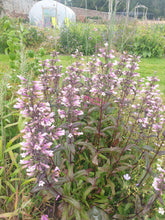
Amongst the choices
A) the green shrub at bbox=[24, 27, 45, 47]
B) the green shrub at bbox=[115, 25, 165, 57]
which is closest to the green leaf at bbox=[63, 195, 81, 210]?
the green shrub at bbox=[115, 25, 165, 57]

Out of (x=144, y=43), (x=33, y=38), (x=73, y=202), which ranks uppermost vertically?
(x=33, y=38)

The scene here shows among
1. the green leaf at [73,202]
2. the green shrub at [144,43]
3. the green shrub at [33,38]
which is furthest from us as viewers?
the green shrub at [33,38]

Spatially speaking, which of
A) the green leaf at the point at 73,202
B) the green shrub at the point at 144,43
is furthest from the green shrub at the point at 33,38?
the green leaf at the point at 73,202

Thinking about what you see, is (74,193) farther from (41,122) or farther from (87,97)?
(87,97)

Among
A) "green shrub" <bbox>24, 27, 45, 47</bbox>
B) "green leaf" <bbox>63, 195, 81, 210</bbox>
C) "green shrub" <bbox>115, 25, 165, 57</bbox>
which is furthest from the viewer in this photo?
"green shrub" <bbox>24, 27, 45, 47</bbox>

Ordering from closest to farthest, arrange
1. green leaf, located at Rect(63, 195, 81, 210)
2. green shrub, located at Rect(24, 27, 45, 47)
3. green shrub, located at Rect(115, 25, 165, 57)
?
green leaf, located at Rect(63, 195, 81, 210) < green shrub, located at Rect(115, 25, 165, 57) < green shrub, located at Rect(24, 27, 45, 47)

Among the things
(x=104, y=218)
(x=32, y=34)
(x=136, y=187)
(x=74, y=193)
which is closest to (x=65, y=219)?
(x=74, y=193)

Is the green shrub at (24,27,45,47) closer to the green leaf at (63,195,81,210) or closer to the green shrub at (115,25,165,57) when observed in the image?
the green shrub at (115,25,165,57)

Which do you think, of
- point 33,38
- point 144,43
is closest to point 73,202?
point 144,43

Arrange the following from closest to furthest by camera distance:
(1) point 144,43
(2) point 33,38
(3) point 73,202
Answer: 1. (3) point 73,202
2. (1) point 144,43
3. (2) point 33,38

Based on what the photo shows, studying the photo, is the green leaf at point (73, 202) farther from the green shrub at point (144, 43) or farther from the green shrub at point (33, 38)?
the green shrub at point (33, 38)

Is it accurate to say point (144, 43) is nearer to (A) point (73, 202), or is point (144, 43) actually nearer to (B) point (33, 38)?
(B) point (33, 38)

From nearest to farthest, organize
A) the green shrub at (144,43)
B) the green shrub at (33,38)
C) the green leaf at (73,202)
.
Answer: the green leaf at (73,202), the green shrub at (144,43), the green shrub at (33,38)

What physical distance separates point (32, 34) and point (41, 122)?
8959 millimetres
